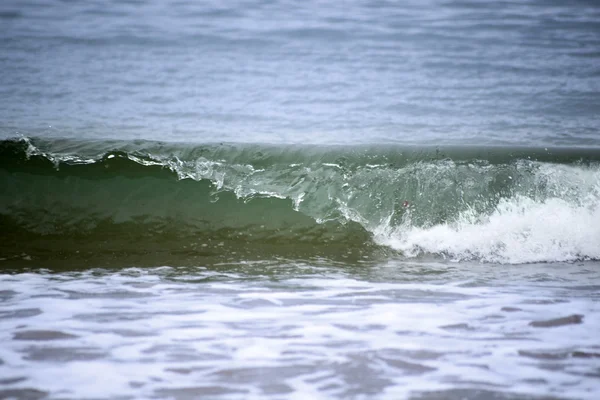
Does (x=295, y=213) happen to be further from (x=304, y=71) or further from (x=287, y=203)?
(x=304, y=71)

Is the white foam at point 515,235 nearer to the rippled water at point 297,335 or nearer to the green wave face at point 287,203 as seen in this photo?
the green wave face at point 287,203

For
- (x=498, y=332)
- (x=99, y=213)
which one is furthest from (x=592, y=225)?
(x=99, y=213)

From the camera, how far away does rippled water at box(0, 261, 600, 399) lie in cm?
221

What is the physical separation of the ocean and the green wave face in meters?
0.02

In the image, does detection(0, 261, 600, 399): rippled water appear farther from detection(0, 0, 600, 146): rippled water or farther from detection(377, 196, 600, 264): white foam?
detection(0, 0, 600, 146): rippled water

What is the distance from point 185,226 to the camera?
5.24 meters

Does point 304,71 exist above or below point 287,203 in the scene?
above

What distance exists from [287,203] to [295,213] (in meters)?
0.14

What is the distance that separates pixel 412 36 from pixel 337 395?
442 inches

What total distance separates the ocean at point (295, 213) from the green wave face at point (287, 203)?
21mm

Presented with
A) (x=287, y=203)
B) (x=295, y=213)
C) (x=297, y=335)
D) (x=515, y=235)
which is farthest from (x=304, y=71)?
(x=297, y=335)

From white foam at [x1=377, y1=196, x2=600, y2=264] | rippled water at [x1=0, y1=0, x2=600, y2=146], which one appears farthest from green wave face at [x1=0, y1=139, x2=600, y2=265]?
rippled water at [x1=0, y1=0, x2=600, y2=146]

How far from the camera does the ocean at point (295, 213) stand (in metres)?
2.41

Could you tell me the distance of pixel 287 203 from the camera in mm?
5395
